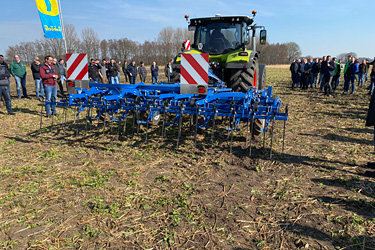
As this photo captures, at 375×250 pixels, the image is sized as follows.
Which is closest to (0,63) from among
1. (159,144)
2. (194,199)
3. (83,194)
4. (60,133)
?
(60,133)

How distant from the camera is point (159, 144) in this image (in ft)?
15.0

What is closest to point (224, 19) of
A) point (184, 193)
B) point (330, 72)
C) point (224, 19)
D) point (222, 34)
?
point (224, 19)

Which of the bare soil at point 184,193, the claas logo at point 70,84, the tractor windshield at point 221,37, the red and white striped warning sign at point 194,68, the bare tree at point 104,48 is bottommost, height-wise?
the bare soil at point 184,193

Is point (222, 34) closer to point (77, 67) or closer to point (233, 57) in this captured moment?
point (233, 57)

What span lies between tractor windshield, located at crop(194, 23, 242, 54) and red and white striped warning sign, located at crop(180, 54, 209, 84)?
2.36m

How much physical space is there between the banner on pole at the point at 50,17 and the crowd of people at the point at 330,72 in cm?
1022

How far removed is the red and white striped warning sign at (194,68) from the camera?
162 inches

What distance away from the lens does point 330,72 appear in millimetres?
10602

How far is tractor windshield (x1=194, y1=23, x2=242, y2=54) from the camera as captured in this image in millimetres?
6305

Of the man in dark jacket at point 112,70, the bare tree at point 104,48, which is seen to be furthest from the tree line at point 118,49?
the man in dark jacket at point 112,70

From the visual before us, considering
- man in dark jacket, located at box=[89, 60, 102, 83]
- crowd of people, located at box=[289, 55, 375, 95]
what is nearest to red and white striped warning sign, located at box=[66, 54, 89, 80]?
man in dark jacket, located at box=[89, 60, 102, 83]

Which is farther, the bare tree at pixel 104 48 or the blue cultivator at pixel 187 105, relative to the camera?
the bare tree at pixel 104 48

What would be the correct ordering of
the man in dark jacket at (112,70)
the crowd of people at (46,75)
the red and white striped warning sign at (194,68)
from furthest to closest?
1. the man in dark jacket at (112,70)
2. the crowd of people at (46,75)
3. the red and white striped warning sign at (194,68)

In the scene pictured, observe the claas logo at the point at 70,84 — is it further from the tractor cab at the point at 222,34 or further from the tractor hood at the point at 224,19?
the tractor hood at the point at 224,19
